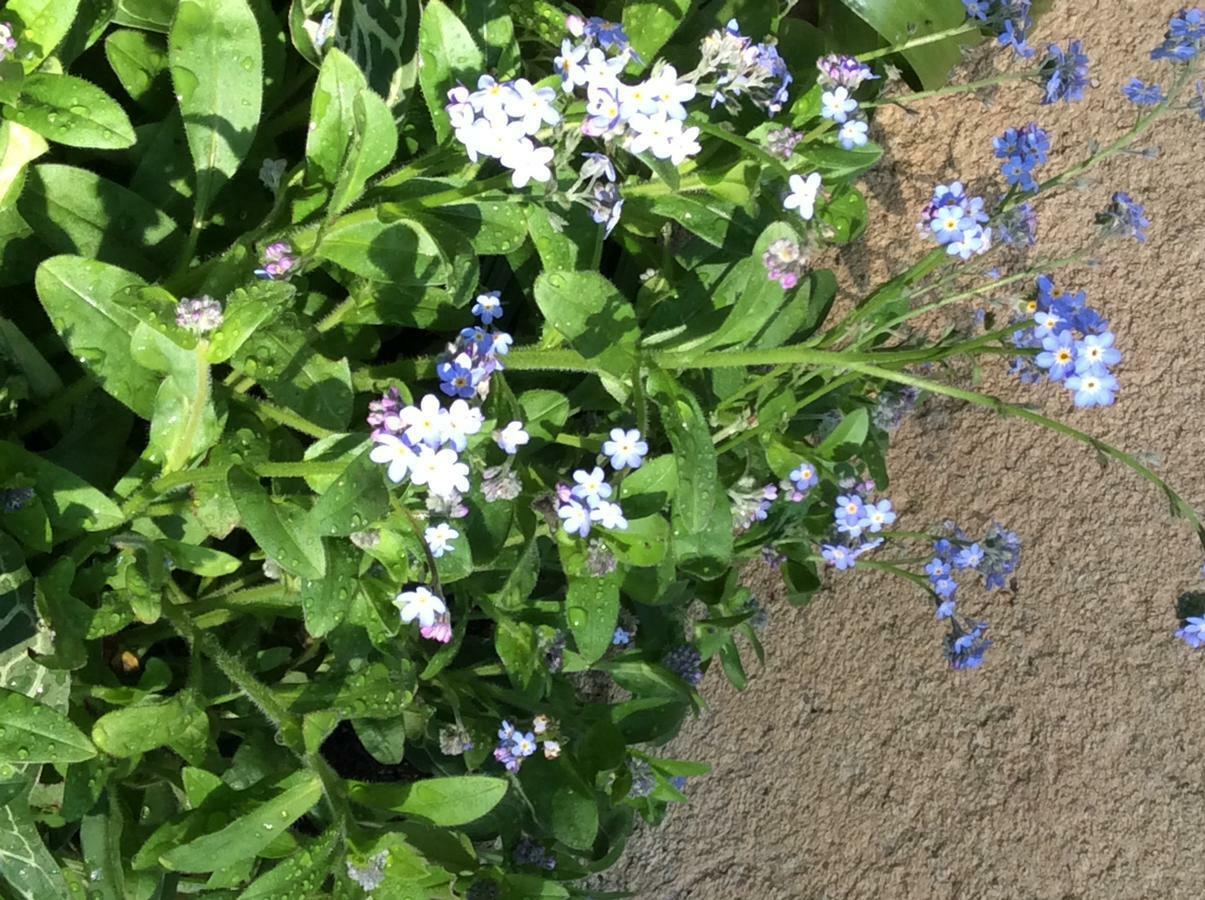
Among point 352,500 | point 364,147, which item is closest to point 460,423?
point 352,500

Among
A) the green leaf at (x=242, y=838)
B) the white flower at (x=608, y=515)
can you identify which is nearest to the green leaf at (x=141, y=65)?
the white flower at (x=608, y=515)

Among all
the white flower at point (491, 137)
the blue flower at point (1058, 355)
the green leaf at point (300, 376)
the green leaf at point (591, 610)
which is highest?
the white flower at point (491, 137)

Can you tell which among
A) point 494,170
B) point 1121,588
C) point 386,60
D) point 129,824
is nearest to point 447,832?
point 129,824

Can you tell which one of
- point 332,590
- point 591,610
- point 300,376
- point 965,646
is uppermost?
point 300,376

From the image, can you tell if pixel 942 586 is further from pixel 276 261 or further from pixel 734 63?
pixel 276 261

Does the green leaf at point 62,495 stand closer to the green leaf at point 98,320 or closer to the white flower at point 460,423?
the green leaf at point 98,320

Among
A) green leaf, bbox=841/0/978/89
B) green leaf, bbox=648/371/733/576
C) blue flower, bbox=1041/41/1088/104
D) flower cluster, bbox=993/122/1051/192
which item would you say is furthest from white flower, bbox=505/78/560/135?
green leaf, bbox=841/0/978/89

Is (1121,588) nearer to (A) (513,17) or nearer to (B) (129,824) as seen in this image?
(A) (513,17)
